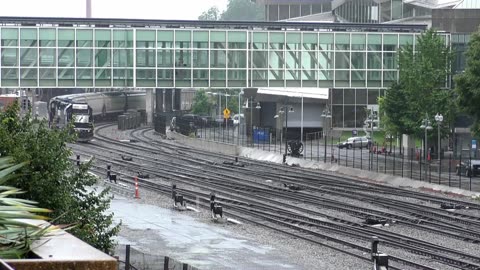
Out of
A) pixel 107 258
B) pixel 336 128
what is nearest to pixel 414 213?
pixel 107 258

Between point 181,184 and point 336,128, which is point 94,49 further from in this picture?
point 336,128

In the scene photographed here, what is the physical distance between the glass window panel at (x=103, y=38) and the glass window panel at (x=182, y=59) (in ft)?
15.7

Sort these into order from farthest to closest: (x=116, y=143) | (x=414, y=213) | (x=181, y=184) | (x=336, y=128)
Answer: (x=336, y=128), (x=116, y=143), (x=181, y=184), (x=414, y=213)

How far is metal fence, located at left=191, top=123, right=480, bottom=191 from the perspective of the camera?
63094 mm

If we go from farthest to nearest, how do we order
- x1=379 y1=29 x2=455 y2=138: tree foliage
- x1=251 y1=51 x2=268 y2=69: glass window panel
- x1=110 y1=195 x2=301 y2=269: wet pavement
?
x1=251 y1=51 x2=268 y2=69: glass window panel, x1=379 y1=29 x2=455 y2=138: tree foliage, x1=110 y1=195 x2=301 y2=269: wet pavement

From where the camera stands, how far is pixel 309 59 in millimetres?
81750

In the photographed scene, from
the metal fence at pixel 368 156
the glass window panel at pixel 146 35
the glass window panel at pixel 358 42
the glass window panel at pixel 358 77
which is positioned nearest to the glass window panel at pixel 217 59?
the glass window panel at pixel 146 35

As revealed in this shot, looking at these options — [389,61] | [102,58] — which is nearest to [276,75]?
[389,61]

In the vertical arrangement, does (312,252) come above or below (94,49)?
below

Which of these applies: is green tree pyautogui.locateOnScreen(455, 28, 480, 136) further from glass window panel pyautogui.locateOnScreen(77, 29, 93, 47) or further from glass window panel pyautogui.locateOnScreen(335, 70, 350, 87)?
glass window panel pyautogui.locateOnScreen(77, 29, 93, 47)

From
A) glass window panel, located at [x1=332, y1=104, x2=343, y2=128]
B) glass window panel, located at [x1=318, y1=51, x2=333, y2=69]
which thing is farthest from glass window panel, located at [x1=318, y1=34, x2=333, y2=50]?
glass window panel, located at [x1=332, y1=104, x2=343, y2=128]

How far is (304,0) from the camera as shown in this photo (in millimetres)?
152625

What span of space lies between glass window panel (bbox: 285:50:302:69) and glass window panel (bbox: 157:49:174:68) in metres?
8.36

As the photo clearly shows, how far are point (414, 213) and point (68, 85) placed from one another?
1488 inches
